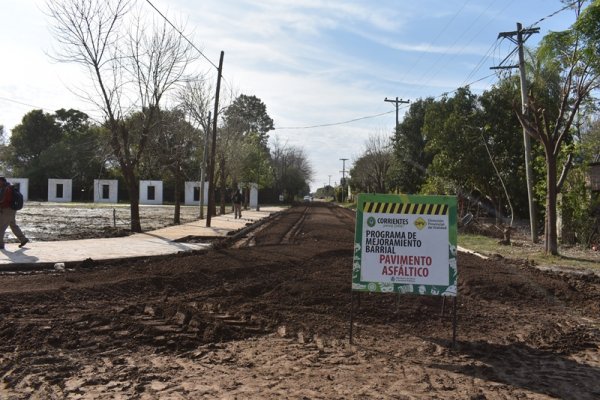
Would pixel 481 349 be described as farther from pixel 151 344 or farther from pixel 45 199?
pixel 45 199

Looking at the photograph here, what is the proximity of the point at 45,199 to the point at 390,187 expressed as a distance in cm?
4111

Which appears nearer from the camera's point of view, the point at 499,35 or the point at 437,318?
the point at 437,318

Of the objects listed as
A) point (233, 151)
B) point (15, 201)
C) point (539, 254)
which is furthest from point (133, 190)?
point (233, 151)

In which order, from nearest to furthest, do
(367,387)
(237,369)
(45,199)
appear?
(367,387), (237,369), (45,199)

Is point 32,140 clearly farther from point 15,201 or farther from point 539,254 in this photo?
point 539,254

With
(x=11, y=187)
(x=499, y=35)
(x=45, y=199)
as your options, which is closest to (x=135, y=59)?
(x=11, y=187)

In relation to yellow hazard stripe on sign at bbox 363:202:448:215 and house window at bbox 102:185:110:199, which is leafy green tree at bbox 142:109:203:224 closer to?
yellow hazard stripe on sign at bbox 363:202:448:215

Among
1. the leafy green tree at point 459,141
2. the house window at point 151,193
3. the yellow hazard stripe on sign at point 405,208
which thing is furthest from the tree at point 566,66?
the house window at point 151,193

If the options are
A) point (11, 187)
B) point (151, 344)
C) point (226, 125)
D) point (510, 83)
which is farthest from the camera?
point (226, 125)

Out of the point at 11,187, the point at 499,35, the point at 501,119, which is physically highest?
the point at 499,35

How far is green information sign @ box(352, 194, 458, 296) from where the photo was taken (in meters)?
6.25

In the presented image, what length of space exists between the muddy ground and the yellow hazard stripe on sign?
1482mm

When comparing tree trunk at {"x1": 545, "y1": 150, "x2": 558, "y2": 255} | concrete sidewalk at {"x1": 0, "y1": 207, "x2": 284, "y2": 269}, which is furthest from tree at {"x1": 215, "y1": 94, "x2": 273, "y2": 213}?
tree trunk at {"x1": 545, "y1": 150, "x2": 558, "y2": 255}

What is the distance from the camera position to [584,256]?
49.3 feet
